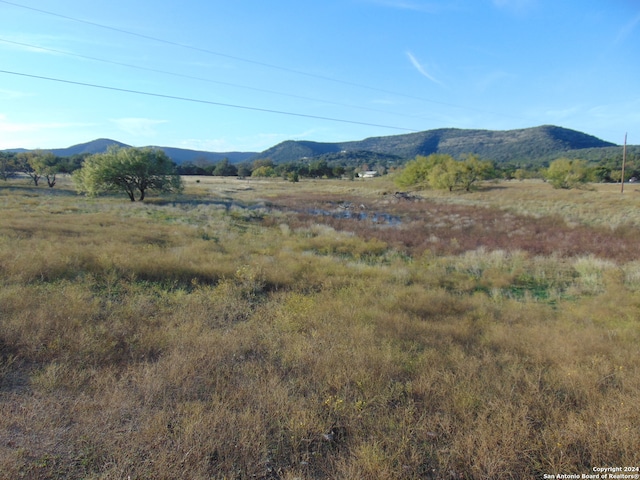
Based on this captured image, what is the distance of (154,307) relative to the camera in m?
7.03

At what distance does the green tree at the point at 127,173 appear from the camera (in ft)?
118

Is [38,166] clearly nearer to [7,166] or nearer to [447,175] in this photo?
[7,166]

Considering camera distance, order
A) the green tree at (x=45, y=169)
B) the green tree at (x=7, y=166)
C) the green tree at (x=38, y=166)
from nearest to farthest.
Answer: the green tree at (x=45, y=169)
the green tree at (x=38, y=166)
the green tree at (x=7, y=166)

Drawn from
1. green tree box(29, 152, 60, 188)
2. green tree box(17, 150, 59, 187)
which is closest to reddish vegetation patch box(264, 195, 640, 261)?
green tree box(29, 152, 60, 188)

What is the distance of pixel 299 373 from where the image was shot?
4.72 m

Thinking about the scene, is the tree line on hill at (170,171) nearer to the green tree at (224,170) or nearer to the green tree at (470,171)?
the green tree at (470,171)

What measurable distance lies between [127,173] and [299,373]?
1560 inches

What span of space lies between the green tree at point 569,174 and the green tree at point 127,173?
62927 millimetres

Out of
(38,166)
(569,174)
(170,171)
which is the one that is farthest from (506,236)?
(38,166)

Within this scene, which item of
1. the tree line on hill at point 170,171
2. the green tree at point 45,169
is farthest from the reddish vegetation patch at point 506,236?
the green tree at point 45,169

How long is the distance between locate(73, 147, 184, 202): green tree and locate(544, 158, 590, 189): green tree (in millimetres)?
62927

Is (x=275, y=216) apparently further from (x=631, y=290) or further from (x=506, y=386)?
(x=506, y=386)

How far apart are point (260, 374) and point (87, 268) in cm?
736

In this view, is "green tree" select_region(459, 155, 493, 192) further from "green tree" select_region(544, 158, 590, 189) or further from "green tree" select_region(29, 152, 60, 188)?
"green tree" select_region(29, 152, 60, 188)
